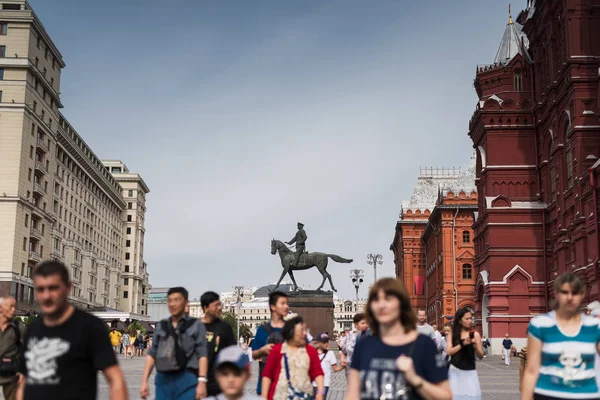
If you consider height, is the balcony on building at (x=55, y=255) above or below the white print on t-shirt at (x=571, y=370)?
above

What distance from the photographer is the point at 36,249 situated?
233 feet

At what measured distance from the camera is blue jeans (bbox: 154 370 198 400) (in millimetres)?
8453

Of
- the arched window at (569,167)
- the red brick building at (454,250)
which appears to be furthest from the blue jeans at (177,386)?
the red brick building at (454,250)

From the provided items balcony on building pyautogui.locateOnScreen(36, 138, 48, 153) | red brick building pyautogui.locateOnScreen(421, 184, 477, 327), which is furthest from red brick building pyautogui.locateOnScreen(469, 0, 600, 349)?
balcony on building pyautogui.locateOnScreen(36, 138, 48, 153)

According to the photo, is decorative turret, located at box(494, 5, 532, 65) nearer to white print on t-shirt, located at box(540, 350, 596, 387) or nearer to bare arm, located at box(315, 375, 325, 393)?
bare arm, located at box(315, 375, 325, 393)

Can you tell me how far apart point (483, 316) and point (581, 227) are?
13377 millimetres

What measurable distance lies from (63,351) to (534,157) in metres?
46.1

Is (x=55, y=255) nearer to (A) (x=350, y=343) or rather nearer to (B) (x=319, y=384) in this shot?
(A) (x=350, y=343)

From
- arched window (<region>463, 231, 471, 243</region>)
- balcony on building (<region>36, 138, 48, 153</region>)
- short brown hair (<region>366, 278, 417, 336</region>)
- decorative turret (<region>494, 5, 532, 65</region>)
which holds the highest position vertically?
decorative turret (<region>494, 5, 532, 65</region>)

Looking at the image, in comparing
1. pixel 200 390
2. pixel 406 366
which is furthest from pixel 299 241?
pixel 406 366

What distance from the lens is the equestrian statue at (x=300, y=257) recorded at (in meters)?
34.6

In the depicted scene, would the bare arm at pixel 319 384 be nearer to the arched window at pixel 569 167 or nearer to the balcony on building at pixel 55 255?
the arched window at pixel 569 167

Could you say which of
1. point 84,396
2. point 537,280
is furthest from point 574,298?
→ point 537,280

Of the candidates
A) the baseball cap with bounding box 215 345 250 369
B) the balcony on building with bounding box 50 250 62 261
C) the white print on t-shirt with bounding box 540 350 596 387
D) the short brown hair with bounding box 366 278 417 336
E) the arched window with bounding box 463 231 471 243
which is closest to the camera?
the short brown hair with bounding box 366 278 417 336
